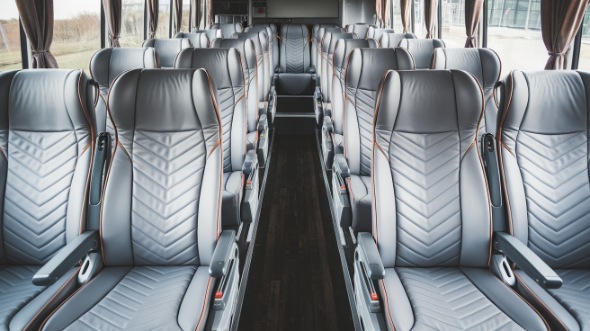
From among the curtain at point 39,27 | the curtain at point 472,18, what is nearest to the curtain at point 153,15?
the curtain at point 39,27

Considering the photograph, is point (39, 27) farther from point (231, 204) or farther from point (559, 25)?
point (559, 25)

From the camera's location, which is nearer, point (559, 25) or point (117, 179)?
point (117, 179)

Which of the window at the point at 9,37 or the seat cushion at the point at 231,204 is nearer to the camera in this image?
the seat cushion at the point at 231,204

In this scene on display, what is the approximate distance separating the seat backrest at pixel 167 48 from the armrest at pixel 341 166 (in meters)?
2.25

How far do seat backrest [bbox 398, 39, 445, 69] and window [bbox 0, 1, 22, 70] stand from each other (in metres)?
3.27

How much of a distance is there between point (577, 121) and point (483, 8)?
3890 mm

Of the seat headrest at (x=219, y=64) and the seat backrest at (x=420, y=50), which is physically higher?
the seat backrest at (x=420, y=50)

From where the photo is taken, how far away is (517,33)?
425 centimetres

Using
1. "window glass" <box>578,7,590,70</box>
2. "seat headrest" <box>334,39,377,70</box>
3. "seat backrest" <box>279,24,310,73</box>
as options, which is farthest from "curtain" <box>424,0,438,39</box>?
"window glass" <box>578,7,590,70</box>

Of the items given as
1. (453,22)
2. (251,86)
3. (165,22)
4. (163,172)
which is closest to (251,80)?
(251,86)

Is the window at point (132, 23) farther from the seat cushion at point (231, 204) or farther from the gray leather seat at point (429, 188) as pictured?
the gray leather seat at point (429, 188)

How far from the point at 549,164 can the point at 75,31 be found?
446cm

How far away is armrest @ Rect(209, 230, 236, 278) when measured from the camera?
60.0 inches

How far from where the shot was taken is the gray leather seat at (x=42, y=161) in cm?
181
